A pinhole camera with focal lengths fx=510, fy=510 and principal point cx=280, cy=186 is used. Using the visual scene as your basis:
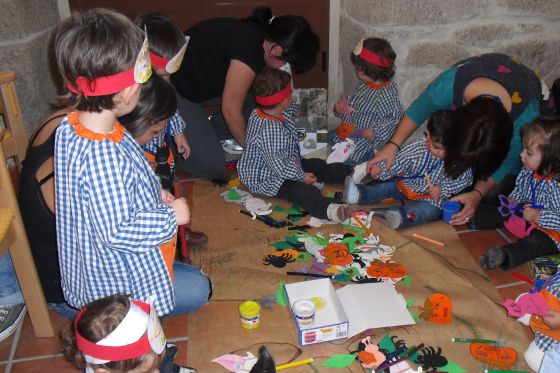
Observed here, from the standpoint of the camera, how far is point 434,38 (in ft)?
9.12

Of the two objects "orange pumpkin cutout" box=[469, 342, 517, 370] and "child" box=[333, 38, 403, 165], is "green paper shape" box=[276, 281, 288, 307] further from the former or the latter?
"child" box=[333, 38, 403, 165]

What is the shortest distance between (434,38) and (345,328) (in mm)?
1797

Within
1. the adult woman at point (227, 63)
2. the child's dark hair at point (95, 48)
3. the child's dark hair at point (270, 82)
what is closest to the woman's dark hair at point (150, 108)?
the child's dark hair at point (95, 48)

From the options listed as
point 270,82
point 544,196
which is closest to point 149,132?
point 270,82

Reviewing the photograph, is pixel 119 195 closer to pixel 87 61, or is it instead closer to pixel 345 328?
pixel 87 61

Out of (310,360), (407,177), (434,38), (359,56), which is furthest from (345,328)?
(434,38)

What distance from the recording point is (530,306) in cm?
161

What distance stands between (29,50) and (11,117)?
1009mm

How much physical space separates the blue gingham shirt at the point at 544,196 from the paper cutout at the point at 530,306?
0.52 m

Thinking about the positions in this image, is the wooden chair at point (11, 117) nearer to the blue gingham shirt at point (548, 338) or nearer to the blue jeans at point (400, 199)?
the blue jeans at point (400, 199)

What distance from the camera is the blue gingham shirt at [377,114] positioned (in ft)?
9.09

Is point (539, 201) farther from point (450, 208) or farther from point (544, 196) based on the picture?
point (450, 208)

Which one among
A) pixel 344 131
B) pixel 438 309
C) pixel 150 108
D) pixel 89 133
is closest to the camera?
pixel 89 133

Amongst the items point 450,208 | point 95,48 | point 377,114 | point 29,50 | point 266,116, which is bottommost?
point 450,208
